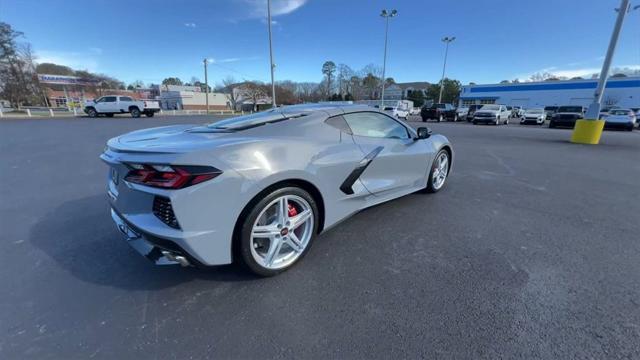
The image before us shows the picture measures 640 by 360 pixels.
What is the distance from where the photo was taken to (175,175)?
1.77 m

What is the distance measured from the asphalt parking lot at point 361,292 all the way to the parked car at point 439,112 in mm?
24163

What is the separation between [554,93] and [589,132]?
53.1 meters

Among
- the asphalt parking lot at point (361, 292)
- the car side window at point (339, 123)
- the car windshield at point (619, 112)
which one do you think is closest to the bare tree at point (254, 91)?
the car windshield at point (619, 112)

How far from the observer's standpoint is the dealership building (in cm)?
4481

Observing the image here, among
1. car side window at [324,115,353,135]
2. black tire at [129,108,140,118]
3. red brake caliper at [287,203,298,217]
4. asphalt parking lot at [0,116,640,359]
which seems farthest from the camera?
black tire at [129,108,140,118]

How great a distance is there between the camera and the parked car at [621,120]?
686 inches

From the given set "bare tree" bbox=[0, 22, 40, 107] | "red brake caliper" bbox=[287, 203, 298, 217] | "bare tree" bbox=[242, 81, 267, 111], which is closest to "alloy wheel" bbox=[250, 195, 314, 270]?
"red brake caliper" bbox=[287, 203, 298, 217]

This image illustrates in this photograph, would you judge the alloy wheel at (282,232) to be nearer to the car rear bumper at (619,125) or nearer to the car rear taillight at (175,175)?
the car rear taillight at (175,175)

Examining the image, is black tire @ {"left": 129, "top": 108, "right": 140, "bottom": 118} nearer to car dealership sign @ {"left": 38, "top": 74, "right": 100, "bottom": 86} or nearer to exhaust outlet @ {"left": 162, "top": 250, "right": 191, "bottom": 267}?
exhaust outlet @ {"left": 162, "top": 250, "right": 191, "bottom": 267}

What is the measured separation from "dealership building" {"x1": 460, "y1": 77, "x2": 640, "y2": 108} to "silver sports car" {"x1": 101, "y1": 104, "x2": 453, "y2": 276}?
207 feet

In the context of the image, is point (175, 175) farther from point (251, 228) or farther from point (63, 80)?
point (63, 80)

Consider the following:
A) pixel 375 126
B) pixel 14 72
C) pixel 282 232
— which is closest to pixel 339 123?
pixel 375 126

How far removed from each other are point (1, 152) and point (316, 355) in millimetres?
10172

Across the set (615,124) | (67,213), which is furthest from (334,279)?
(615,124)
